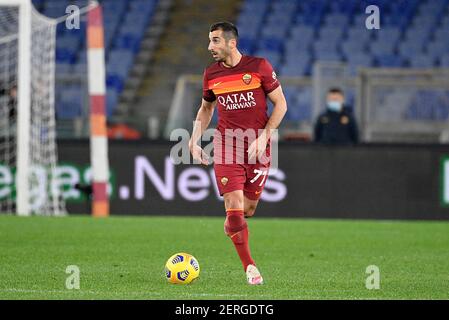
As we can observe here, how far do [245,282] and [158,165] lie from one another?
8246 millimetres

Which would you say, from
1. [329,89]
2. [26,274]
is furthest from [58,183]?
[26,274]

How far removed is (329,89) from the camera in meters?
17.8

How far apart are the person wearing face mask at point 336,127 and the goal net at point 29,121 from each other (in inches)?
148

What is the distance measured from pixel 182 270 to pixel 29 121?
25.0 feet

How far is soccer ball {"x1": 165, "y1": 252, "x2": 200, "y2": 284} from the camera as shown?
28.7ft

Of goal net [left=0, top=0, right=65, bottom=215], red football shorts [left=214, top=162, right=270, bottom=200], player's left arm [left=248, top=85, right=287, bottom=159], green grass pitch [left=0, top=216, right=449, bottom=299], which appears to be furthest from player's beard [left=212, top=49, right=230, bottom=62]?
goal net [left=0, top=0, right=65, bottom=215]

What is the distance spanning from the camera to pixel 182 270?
8766 millimetres

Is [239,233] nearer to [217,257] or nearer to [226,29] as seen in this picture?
[226,29]

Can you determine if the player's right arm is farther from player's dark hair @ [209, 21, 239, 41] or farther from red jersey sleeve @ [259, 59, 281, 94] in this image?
player's dark hair @ [209, 21, 239, 41]

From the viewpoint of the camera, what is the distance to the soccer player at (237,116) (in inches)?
352

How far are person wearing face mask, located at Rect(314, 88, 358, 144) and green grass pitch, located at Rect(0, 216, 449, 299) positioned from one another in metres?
1.35

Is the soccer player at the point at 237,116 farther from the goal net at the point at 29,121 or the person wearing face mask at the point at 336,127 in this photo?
the person wearing face mask at the point at 336,127

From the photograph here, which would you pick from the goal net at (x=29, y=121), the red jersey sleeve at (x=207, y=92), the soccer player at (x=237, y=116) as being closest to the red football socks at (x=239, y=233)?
the soccer player at (x=237, y=116)

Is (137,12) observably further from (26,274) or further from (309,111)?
(26,274)
